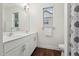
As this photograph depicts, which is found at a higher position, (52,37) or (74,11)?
(74,11)

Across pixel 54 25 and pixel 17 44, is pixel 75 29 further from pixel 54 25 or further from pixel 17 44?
pixel 54 25

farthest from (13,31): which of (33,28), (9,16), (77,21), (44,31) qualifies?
(77,21)

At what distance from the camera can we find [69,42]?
96cm

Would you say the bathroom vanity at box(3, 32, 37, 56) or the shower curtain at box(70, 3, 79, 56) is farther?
the bathroom vanity at box(3, 32, 37, 56)

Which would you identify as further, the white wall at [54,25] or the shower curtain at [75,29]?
the white wall at [54,25]

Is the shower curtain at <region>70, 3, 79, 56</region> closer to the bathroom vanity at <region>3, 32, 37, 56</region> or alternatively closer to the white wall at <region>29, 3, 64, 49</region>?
the bathroom vanity at <region>3, 32, 37, 56</region>

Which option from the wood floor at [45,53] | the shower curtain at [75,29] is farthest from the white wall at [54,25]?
the shower curtain at [75,29]

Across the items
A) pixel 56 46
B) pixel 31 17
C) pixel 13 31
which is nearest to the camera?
pixel 13 31

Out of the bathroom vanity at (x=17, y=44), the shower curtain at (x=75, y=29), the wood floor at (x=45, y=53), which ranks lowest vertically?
the wood floor at (x=45, y=53)

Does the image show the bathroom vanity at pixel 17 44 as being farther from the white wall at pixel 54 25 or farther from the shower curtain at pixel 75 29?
the shower curtain at pixel 75 29

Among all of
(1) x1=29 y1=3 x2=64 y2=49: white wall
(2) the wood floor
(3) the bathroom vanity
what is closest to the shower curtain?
(3) the bathroom vanity

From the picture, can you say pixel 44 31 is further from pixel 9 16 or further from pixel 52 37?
pixel 9 16

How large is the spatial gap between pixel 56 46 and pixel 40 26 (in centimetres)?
63

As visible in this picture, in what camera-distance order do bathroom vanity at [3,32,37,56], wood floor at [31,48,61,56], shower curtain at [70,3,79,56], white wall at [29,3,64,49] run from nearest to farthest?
1. shower curtain at [70,3,79,56]
2. bathroom vanity at [3,32,37,56]
3. wood floor at [31,48,61,56]
4. white wall at [29,3,64,49]
